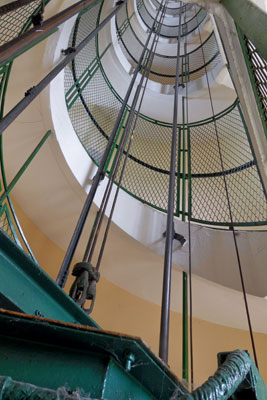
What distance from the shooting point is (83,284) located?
3.63 ft

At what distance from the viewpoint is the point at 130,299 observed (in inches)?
161

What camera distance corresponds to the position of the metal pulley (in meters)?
1.10

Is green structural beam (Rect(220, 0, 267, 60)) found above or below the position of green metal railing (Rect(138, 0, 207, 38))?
below

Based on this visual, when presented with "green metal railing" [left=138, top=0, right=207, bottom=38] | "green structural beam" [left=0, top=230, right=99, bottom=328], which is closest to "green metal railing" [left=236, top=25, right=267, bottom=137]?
"green structural beam" [left=0, top=230, right=99, bottom=328]

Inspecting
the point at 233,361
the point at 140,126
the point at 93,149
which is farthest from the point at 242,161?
the point at 233,361

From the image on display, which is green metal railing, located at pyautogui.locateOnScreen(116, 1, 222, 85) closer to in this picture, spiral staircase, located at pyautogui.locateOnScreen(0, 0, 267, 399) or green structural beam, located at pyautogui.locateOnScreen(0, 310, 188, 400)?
spiral staircase, located at pyautogui.locateOnScreen(0, 0, 267, 399)

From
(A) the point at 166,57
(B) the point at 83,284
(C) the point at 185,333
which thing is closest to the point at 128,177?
(C) the point at 185,333

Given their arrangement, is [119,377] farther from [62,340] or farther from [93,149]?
[93,149]

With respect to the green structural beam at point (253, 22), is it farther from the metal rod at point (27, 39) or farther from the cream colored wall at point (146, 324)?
the cream colored wall at point (146, 324)

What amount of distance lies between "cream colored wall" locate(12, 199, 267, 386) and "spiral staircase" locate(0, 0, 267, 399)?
326mm

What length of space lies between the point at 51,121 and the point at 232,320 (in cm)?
335

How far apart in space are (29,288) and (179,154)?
3.17 metres

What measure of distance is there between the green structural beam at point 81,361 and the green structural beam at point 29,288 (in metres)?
0.34

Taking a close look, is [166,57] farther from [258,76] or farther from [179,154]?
[258,76]
